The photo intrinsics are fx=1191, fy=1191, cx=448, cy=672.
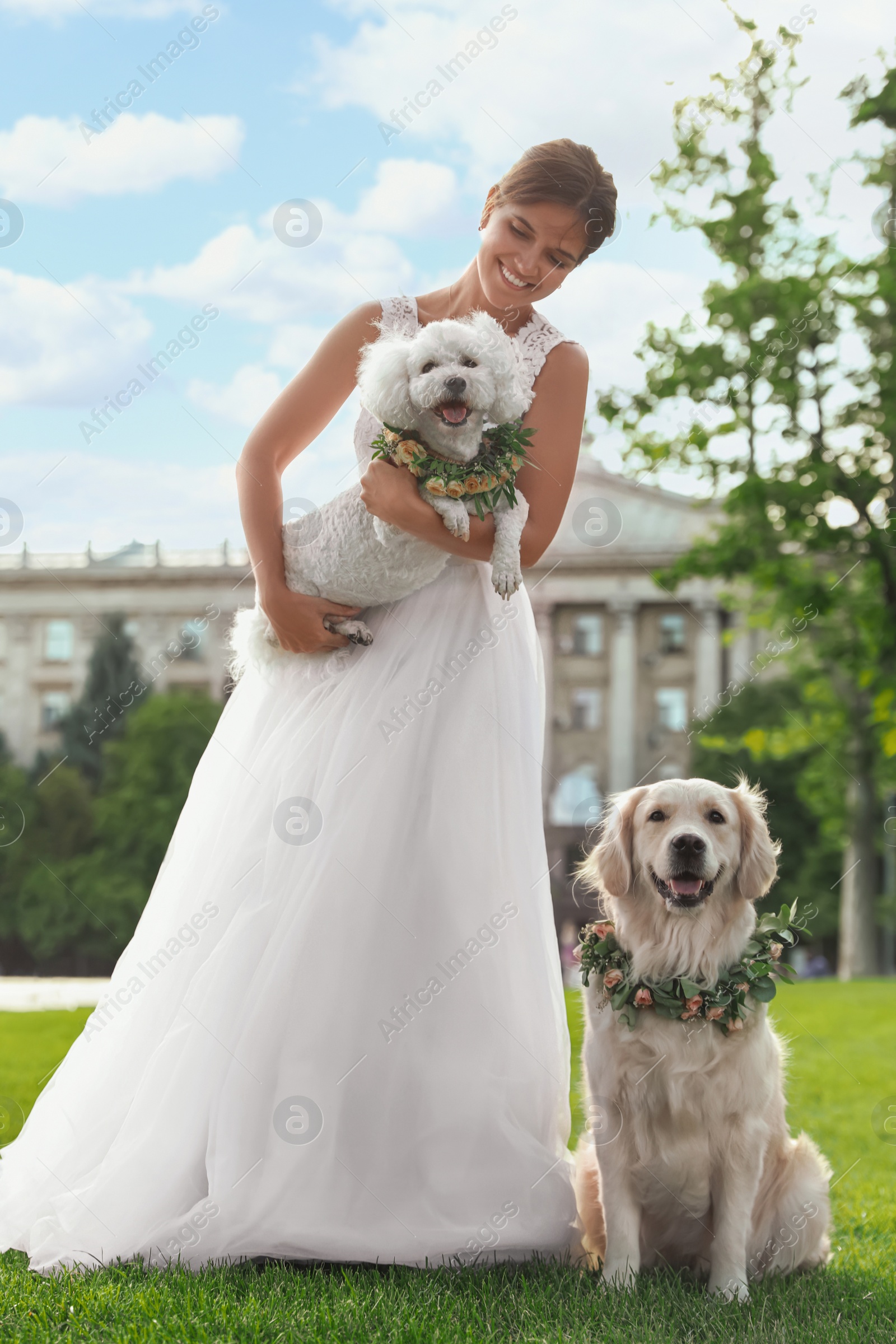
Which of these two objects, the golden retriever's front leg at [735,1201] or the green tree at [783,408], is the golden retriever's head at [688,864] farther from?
the green tree at [783,408]

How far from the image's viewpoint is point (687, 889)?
3.59m

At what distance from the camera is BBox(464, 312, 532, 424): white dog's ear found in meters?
3.32

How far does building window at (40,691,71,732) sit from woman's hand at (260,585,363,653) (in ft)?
159

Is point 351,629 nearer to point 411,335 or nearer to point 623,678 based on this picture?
point 411,335

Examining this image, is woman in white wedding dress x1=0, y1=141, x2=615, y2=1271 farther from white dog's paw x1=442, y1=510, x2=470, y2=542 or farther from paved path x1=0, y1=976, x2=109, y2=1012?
paved path x1=0, y1=976, x2=109, y2=1012

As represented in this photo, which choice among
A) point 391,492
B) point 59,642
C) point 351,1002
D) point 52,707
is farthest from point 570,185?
point 59,642

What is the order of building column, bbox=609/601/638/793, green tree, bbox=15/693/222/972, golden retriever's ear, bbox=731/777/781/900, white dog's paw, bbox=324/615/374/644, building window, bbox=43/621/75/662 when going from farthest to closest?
building window, bbox=43/621/75/662 → building column, bbox=609/601/638/793 → green tree, bbox=15/693/222/972 → white dog's paw, bbox=324/615/374/644 → golden retriever's ear, bbox=731/777/781/900

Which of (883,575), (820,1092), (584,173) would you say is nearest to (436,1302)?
(584,173)

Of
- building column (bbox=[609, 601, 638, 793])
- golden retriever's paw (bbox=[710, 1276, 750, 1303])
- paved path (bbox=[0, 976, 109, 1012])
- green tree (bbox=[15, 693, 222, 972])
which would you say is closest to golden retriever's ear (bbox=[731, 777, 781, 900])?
golden retriever's paw (bbox=[710, 1276, 750, 1303])

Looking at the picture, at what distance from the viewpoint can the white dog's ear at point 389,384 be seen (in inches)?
131

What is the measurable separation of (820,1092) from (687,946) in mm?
6632

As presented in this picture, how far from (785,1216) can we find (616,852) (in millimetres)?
1268

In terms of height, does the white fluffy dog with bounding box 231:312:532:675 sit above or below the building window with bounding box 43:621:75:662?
below

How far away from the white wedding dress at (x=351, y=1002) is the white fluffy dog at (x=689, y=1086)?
0.19 metres
